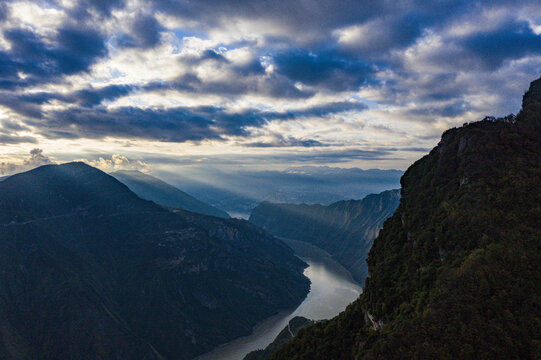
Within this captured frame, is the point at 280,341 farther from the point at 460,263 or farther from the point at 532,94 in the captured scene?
the point at 532,94

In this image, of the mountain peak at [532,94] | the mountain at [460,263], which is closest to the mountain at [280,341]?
the mountain at [460,263]

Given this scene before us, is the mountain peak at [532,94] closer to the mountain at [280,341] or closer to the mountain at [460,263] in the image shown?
the mountain at [460,263]

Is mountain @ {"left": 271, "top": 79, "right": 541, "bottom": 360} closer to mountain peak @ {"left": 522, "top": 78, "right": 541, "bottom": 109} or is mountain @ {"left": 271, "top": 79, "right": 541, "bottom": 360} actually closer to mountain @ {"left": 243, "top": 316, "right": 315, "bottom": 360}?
mountain peak @ {"left": 522, "top": 78, "right": 541, "bottom": 109}

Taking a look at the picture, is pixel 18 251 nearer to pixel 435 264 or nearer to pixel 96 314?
pixel 96 314

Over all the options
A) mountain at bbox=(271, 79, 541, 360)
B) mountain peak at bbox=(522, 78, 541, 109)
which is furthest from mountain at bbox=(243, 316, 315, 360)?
mountain peak at bbox=(522, 78, 541, 109)

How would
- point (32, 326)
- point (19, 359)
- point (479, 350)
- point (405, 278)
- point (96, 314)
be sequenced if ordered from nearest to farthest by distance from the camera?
point (479, 350) < point (405, 278) < point (19, 359) < point (32, 326) < point (96, 314)

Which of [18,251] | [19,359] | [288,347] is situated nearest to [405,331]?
[288,347]

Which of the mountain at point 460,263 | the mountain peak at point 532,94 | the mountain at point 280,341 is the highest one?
the mountain peak at point 532,94

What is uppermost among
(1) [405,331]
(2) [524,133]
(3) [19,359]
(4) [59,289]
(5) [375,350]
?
(2) [524,133]
